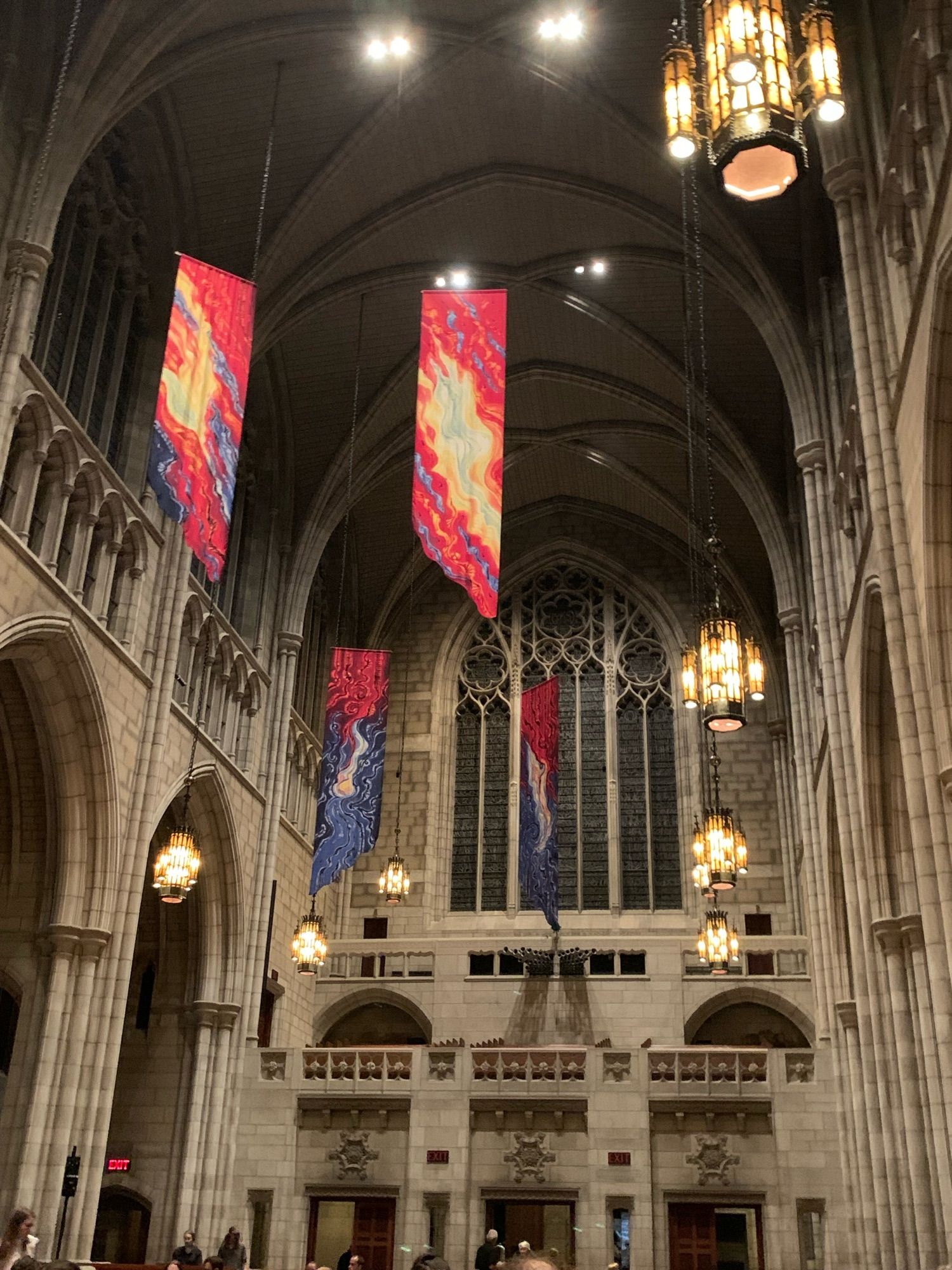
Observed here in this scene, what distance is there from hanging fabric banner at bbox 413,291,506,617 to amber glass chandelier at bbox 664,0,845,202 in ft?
19.3

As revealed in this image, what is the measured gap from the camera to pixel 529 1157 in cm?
1684

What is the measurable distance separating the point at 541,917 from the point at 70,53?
16675 mm

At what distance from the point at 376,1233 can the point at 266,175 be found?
48.4ft

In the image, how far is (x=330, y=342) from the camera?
2133cm

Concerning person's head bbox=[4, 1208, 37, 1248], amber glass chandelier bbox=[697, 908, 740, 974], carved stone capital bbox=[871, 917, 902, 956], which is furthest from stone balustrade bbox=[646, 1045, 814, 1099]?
person's head bbox=[4, 1208, 37, 1248]

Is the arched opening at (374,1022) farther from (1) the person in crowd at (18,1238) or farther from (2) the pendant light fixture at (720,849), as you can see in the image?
(1) the person in crowd at (18,1238)

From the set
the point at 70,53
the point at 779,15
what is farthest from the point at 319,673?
the point at 779,15

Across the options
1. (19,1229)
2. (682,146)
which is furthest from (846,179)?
(19,1229)

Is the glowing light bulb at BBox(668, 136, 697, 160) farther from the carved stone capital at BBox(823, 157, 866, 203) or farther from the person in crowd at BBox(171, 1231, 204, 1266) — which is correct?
the person in crowd at BBox(171, 1231, 204, 1266)

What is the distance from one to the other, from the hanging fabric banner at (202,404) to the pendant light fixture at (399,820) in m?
6.85

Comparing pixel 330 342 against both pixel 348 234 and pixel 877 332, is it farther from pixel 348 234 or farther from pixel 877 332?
pixel 877 332

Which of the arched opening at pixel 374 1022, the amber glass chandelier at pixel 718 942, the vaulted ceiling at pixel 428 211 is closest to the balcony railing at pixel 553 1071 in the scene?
the amber glass chandelier at pixel 718 942

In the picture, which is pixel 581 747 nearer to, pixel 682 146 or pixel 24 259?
pixel 24 259

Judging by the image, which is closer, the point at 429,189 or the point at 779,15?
the point at 779,15
